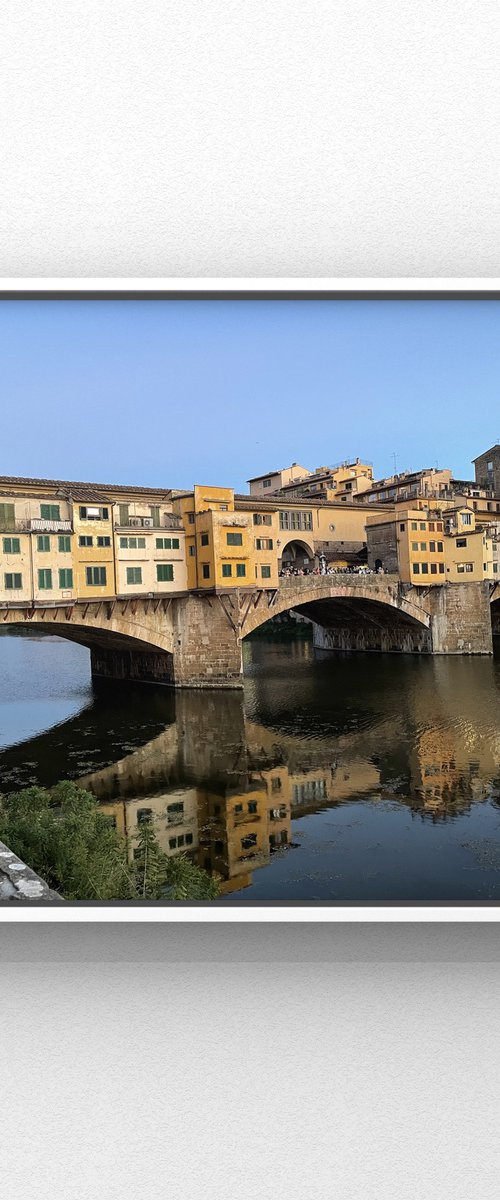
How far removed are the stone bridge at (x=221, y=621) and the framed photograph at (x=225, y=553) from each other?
87 mm

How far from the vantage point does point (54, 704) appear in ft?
19.5

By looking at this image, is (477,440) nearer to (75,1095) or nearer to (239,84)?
(239,84)

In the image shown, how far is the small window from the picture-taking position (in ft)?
16.4

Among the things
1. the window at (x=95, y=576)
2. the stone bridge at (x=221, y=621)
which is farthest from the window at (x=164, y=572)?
the window at (x=95, y=576)

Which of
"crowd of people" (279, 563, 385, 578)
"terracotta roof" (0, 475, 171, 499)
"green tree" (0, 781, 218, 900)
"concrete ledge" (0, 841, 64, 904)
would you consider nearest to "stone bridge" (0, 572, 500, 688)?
"crowd of people" (279, 563, 385, 578)

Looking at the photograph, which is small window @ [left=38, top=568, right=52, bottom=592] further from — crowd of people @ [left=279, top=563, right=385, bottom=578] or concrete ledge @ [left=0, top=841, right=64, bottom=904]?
crowd of people @ [left=279, top=563, right=385, bottom=578]

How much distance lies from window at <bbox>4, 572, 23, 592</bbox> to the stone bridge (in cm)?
18

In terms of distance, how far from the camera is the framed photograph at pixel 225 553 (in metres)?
3.38

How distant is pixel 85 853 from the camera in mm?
3564

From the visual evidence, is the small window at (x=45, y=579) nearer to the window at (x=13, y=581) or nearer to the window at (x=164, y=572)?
the window at (x=13, y=581)

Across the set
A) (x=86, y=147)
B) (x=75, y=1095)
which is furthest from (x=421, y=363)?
(x=75, y=1095)

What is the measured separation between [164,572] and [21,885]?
368 centimetres

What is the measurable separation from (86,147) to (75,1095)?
12.2 ft

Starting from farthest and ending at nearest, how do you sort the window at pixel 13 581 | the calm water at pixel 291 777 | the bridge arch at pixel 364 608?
the bridge arch at pixel 364 608 < the window at pixel 13 581 < the calm water at pixel 291 777
